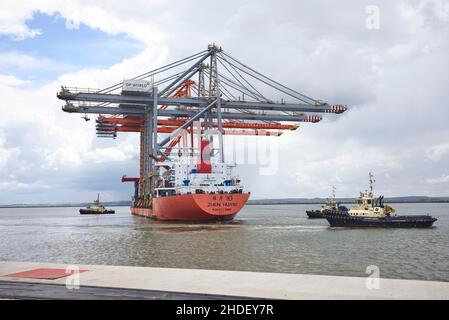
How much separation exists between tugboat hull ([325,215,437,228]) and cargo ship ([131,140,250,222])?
11055mm

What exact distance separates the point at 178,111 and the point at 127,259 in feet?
129

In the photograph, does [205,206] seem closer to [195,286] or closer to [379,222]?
[379,222]

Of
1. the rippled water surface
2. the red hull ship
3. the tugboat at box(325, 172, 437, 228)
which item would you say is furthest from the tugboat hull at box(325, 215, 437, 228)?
the red hull ship

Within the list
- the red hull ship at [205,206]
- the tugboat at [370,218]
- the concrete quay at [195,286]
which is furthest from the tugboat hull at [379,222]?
the concrete quay at [195,286]

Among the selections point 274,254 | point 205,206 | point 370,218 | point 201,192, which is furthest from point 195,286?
point 201,192

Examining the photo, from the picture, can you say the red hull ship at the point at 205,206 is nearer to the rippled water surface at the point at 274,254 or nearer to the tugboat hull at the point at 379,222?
the tugboat hull at the point at 379,222

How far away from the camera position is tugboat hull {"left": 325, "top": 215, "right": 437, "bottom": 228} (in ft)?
132

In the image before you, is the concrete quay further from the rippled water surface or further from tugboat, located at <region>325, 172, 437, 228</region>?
tugboat, located at <region>325, 172, 437, 228</region>

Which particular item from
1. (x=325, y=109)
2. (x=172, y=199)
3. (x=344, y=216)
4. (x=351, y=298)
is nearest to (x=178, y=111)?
(x=172, y=199)

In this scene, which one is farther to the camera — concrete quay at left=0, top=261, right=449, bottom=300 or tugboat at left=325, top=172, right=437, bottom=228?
tugboat at left=325, top=172, right=437, bottom=228

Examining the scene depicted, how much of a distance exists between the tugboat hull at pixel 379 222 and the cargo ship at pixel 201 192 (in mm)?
11055

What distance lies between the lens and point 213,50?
58.6 metres

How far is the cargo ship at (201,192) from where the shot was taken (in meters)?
45.9
